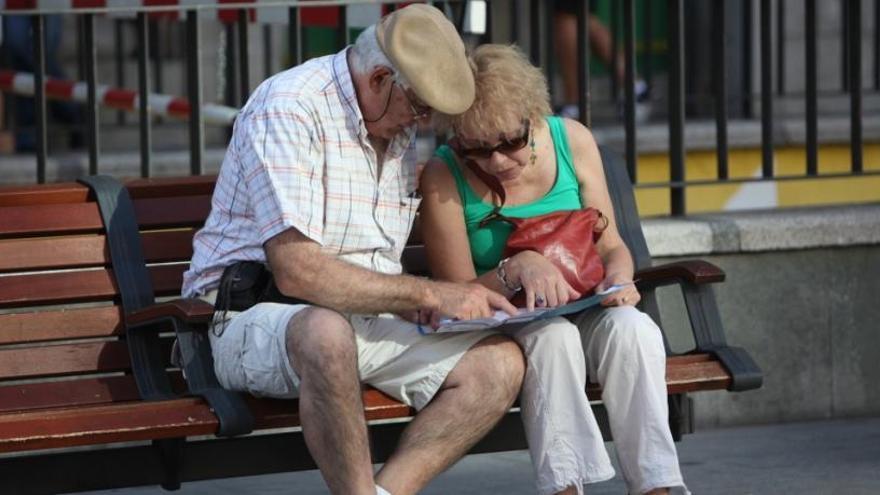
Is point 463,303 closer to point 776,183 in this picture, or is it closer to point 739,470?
point 739,470

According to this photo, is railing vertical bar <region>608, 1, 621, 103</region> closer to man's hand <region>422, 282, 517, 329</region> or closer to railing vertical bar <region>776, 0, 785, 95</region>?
railing vertical bar <region>776, 0, 785, 95</region>

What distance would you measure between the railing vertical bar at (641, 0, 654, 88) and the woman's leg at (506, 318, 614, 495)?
224 inches

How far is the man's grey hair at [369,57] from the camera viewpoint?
483 centimetres

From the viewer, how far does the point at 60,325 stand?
5.10 meters

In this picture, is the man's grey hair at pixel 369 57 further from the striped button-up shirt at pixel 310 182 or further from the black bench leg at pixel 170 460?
the black bench leg at pixel 170 460

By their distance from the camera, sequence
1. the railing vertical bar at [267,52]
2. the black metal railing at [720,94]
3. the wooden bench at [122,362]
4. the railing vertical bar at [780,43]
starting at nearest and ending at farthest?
the wooden bench at [122,362]
the black metal railing at [720,94]
the railing vertical bar at [780,43]
the railing vertical bar at [267,52]

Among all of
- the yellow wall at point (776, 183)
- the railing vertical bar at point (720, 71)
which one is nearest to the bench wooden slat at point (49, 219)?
the railing vertical bar at point (720, 71)

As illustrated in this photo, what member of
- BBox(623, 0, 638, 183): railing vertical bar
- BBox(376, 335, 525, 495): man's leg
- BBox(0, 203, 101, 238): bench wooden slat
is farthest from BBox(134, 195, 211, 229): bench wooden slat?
BBox(623, 0, 638, 183): railing vertical bar

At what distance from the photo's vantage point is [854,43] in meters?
6.80

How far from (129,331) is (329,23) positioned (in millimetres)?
2538

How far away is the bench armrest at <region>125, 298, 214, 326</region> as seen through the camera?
4.72 metres

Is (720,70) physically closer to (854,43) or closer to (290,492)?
(854,43)

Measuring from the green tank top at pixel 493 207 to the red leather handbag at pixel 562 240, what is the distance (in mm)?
29

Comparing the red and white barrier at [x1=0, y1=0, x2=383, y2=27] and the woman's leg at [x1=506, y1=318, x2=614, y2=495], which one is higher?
the red and white barrier at [x1=0, y1=0, x2=383, y2=27]
